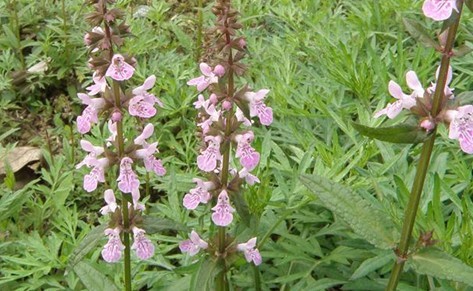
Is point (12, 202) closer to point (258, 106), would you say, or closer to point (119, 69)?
point (119, 69)

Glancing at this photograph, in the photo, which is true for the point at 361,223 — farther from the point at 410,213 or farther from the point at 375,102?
the point at 375,102

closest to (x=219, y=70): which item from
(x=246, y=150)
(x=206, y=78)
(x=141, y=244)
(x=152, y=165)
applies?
Answer: (x=206, y=78)

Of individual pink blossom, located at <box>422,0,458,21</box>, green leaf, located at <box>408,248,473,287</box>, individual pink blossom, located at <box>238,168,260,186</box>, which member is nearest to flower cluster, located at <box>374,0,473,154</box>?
individual pink blossom, located at <box>422,0,458,21</box>

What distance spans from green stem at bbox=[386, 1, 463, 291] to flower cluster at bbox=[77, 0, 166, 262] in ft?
2.77

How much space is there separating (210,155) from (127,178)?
0.28 metres

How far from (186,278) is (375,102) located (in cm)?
148

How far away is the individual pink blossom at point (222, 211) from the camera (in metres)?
2.28

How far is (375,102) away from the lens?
365 cm

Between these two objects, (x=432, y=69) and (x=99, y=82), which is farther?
(x=432, y=69)

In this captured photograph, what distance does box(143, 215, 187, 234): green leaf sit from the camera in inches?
96.6

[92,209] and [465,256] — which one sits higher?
[465,256]

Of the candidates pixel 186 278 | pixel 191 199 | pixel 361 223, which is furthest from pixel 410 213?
pixel 186 278

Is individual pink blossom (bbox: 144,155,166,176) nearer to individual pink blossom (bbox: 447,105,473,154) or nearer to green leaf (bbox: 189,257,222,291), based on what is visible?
green leaf (bbox: 189,257,222,291)

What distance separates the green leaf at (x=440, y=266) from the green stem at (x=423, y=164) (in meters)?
0.05
